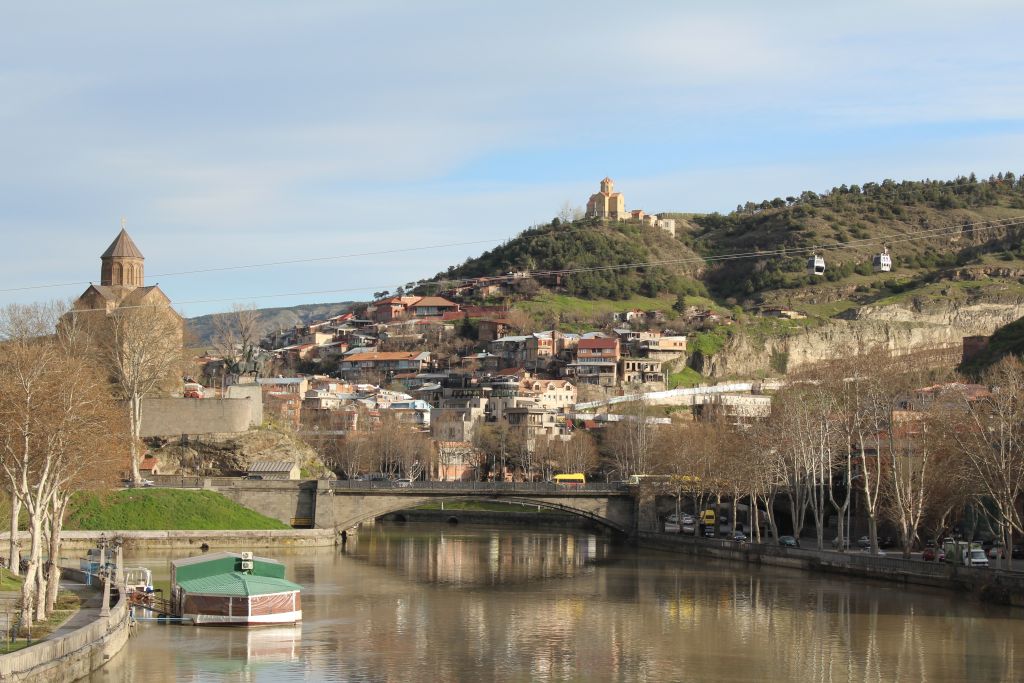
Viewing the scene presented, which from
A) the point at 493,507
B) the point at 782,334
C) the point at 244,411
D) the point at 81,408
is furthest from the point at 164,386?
the point at 782,334

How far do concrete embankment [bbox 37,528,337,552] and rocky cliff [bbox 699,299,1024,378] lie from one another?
94.4 meters

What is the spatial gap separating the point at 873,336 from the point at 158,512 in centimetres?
11981

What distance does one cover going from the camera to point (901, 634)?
139 ft

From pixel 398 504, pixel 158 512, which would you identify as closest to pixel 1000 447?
pixel 398 504

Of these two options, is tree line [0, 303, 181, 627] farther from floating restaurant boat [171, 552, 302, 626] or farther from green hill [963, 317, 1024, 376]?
green hill [963, 317, 1024, 376]

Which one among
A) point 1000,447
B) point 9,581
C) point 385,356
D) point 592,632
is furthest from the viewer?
point 385,356

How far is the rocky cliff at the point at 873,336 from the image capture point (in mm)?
166625

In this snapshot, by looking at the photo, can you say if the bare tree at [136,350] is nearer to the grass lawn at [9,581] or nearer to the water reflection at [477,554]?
the water reflection at [477,554]

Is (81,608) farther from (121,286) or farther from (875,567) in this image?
(121,286)

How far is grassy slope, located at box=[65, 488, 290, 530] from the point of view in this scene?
72312 millimetres

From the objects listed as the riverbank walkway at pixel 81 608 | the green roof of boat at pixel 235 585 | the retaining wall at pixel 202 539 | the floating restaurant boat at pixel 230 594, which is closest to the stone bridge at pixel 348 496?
the retaining wall at pixel 202 539

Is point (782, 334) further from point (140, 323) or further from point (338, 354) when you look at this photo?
point (140, 323)

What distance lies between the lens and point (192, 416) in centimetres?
8588

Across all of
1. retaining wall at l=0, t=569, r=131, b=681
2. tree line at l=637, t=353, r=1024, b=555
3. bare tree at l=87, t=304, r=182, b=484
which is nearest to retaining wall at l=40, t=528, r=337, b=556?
bare tree at l=87, t=304, r=182, b=484
